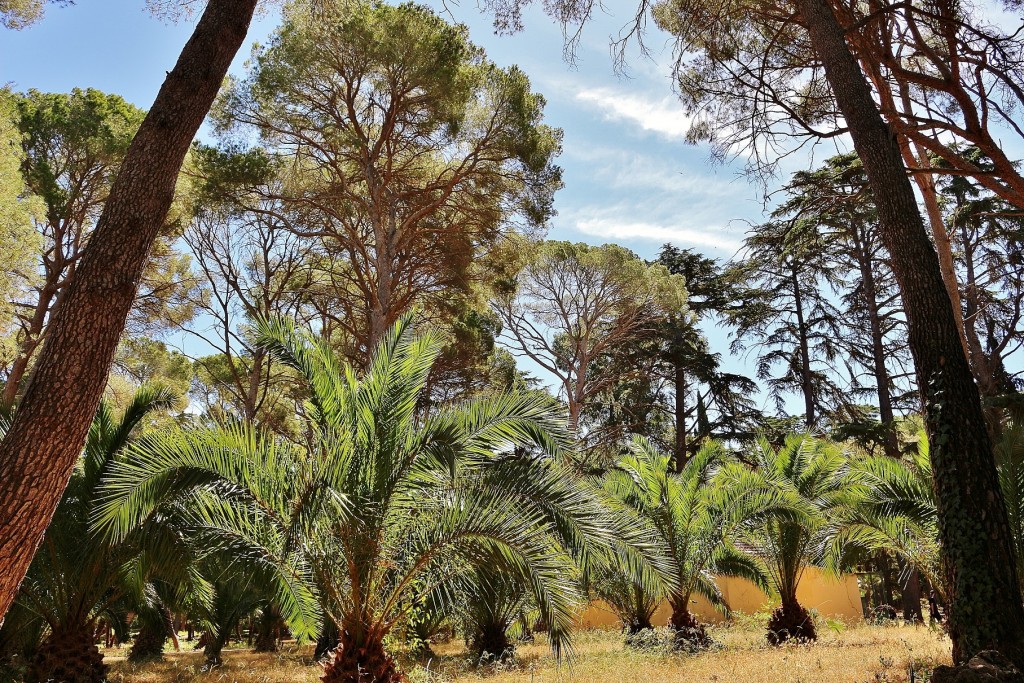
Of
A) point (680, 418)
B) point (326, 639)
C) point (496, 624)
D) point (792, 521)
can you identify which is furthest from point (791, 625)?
point (680, 418)

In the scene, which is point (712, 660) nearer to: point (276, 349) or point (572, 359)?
point (276, 349)

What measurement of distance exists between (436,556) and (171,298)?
13336mm

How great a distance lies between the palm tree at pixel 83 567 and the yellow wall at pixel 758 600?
46.4 feet

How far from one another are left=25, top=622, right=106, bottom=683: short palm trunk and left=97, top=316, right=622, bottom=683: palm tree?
2.89 meters

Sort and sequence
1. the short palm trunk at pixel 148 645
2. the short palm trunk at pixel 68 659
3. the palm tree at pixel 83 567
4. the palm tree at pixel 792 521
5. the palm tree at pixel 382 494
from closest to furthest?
the palm tree at pixel 382 494, the palm tree at pixel 83 567, the short palm trunk at pixel 68 659, the palm tree at pixel 792 521, the short palm trunk at pixel 148 645

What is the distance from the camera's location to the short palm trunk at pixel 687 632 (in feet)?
36.2

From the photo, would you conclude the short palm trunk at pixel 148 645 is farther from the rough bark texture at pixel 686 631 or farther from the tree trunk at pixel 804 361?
the tree trunk at pixel 804 361

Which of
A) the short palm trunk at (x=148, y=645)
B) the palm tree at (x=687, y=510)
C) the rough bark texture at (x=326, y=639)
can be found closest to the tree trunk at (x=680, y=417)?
the palm tree at (x=687, y=510)

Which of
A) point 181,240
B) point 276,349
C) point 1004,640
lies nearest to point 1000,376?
point 1004,640

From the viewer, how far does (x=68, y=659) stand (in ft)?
23.9

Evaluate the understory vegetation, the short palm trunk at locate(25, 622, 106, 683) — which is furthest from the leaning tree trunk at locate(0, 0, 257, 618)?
the short palm trunk at locate(25, 622, 106, 683)

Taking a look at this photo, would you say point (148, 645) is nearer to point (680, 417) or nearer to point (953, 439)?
point (680, 417)

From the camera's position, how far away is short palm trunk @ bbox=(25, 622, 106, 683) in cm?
718

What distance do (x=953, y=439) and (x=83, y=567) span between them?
795cm
